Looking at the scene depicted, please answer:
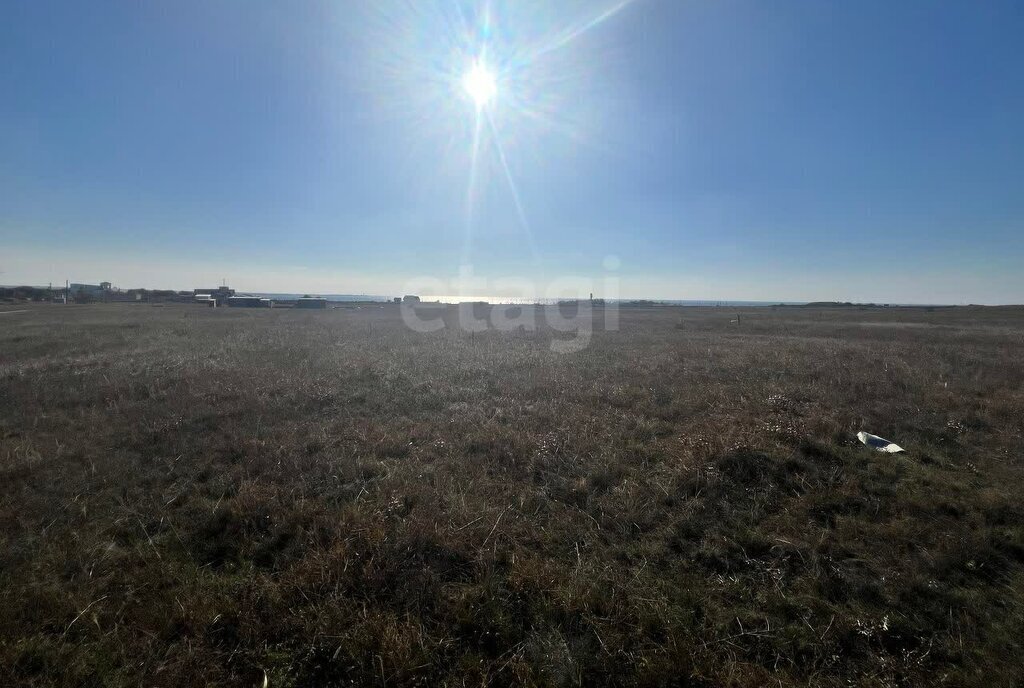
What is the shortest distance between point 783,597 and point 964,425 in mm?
8715

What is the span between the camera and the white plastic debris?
24.5 ft

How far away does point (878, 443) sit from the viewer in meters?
7.74

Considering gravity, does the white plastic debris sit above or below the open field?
above

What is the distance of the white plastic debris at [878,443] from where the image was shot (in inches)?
293

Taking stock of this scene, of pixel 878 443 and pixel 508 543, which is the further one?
pixel 878 443

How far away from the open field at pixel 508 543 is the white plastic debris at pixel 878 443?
1.06 feet

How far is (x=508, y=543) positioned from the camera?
4.79 metres

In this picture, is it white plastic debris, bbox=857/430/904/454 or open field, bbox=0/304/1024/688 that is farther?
white plastic debris, bbox=857/430/904/454

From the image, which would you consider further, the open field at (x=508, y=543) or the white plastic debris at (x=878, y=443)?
the white plastic debris at (x=878, y=443)

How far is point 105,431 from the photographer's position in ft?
27.2

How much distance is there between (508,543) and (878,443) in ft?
24.4

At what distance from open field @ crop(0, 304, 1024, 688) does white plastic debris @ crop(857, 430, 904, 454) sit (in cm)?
32

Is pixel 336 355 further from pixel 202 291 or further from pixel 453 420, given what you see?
pixel 202 291

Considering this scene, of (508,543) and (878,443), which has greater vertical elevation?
(878,443)
